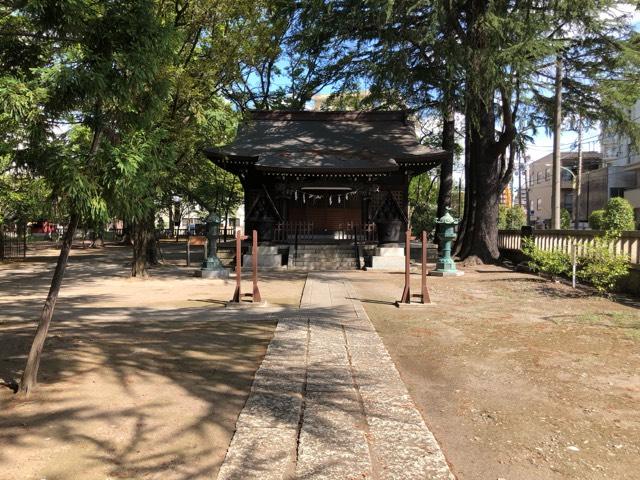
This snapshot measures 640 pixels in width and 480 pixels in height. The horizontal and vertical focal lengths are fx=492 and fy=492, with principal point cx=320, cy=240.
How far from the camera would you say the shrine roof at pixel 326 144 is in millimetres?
18656

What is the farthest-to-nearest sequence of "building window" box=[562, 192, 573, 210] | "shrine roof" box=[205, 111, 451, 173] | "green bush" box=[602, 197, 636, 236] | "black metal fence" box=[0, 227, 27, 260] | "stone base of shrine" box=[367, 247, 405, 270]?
"building window" box=[562, 192, 573, 210] → "green bush" box=[602, 197, 636, 236] → "black metal fence" box=[0, 227, 27, 260] → "shrine roof" box=[205, 111, 451, 173] → "stone base of shrine" box=[367, 247, 405, 270]

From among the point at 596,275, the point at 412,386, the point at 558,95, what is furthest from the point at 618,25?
the point at 412,386

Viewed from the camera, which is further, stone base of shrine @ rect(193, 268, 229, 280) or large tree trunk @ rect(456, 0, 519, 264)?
large tree trunk @ rect(456, 0, 519, 264)

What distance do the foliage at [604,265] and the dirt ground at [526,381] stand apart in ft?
2.62

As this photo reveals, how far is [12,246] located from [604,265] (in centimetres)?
2822

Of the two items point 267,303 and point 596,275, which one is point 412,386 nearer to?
point 267,303

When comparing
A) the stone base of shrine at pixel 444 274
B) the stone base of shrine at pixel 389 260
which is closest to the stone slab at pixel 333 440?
the stone base of shrine at pixel 444 274

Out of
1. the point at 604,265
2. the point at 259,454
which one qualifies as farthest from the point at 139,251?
the point at 259,454

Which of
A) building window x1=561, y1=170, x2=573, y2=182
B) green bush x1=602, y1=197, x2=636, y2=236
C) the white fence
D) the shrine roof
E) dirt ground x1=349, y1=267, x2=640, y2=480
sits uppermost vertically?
building window x1=561, y1=170, x2=573, y2=182

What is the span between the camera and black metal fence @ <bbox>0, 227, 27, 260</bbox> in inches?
875

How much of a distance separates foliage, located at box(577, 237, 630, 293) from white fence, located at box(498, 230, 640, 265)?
12.9 inches

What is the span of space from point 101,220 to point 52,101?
3.36 feet

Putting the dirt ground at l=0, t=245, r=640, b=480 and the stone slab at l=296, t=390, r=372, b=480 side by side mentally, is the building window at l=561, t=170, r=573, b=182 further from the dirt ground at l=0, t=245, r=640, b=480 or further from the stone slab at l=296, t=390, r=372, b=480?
Result: the stone slab at l=296, t=390, r=372, b=480

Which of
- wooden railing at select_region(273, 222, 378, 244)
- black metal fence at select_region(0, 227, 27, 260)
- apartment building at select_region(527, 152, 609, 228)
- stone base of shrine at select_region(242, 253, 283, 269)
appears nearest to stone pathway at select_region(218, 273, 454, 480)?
stone base of shrine at select_region(242, 253, 283, 269)
